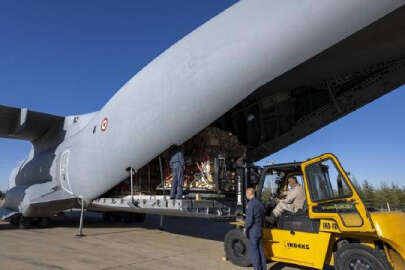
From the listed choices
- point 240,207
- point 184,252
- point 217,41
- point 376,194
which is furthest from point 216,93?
point 376,194

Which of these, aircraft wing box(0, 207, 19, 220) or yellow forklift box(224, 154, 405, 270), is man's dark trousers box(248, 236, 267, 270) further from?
aircraft wing box(0, 207, 19, 220)

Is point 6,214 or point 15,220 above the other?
point 6,214

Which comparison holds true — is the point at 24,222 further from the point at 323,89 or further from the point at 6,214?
the point at 323,89

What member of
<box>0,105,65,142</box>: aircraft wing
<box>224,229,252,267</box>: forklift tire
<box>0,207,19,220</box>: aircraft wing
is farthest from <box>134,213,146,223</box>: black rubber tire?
<box>224,229,252,267</box>: forklift tire

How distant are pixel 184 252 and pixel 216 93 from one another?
3.69 m

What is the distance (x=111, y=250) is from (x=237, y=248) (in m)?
2.87

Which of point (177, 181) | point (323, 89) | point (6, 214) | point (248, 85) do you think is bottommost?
point (6, 214)

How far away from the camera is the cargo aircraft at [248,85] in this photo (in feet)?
16.3

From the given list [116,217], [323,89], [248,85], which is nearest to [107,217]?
[116,217]

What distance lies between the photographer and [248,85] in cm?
559

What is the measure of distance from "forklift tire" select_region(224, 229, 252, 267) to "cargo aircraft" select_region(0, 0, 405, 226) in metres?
2.08

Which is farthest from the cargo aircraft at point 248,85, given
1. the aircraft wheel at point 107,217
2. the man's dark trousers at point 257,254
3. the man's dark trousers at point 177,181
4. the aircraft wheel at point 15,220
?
the aircraft wheel at point 107,217

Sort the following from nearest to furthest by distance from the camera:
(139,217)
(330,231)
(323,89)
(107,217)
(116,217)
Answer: (330,231)
(323,89)
(139,217)
(116,217)
(107,217)

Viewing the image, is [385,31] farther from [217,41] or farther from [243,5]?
[217,41]
